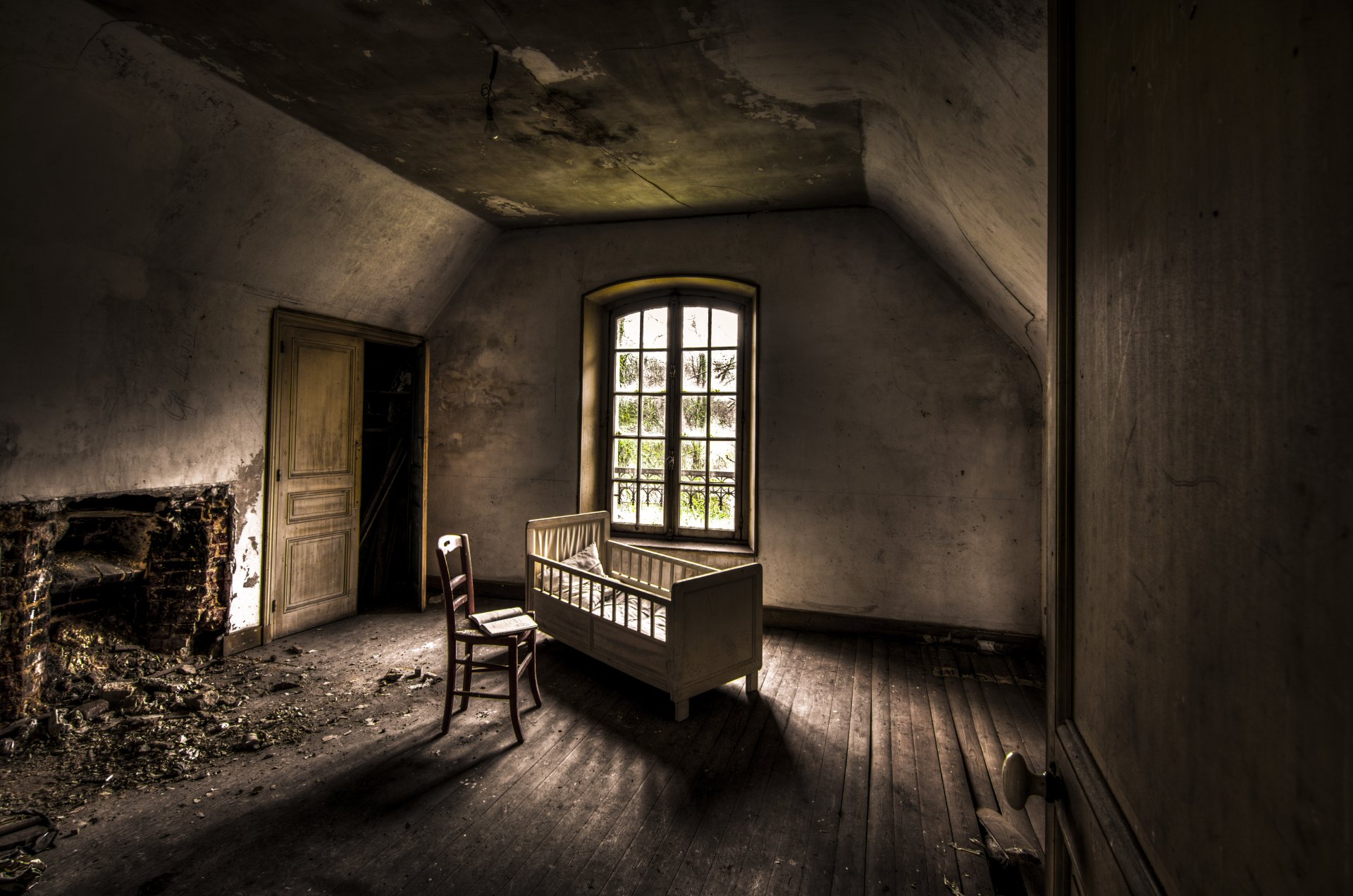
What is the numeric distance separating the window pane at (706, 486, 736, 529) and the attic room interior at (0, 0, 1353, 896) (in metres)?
0.03

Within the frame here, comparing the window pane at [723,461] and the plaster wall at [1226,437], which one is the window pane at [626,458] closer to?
the window pane at [723,461]

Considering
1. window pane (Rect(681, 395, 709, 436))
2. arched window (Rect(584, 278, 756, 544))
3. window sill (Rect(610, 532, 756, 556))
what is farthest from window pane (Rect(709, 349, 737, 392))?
window sill (Rect(610, 532, 756, 556))

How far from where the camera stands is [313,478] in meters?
4.80

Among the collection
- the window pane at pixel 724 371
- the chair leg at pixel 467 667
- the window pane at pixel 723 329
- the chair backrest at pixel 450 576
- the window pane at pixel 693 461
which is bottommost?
the chair leg at pixel 467 667

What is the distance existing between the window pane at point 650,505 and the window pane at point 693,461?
27 cm

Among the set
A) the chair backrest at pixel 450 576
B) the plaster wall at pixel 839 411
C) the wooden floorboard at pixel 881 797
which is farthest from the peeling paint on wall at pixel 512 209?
the wooden floorboard at pixel 881 797

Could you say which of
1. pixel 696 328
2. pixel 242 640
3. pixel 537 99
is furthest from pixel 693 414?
pixel 242 640

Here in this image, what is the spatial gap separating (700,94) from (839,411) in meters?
2.47

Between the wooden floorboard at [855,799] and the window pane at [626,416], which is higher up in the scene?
the window pane at [626,416]

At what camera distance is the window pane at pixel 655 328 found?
219 inches

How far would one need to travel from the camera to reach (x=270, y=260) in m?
4.20

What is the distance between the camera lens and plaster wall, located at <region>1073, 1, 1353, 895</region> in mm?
377

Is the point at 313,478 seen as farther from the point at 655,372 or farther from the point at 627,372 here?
the point at 655,372

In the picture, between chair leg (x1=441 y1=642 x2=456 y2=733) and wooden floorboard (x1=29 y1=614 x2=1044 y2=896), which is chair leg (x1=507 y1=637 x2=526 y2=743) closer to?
wooden floorboard (x1=29 y1=614 x2=1044 y2=896)
